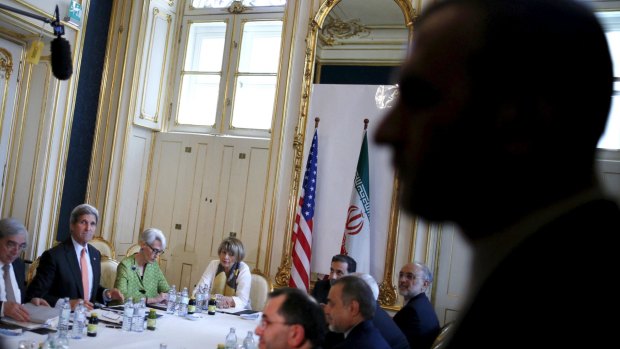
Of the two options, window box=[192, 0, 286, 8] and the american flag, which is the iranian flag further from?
window box=[192, 0, 286, 8]

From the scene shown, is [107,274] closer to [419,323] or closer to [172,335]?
[172,335]

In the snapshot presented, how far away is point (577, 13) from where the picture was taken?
14.8 inches

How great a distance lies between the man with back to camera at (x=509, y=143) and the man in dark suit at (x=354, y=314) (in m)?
2.70

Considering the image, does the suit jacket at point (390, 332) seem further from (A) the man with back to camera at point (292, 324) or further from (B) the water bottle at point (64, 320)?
(B) the water bottle at point (64, 320)

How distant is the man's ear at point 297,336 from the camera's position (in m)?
2.47

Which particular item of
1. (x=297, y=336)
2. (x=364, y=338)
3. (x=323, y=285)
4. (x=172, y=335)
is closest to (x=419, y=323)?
(x=323, y=285)

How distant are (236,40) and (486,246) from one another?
684cm

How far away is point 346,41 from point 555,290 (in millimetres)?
6284

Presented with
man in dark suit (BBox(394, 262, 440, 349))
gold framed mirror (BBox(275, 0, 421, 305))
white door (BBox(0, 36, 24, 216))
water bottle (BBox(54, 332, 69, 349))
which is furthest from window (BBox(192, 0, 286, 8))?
water bottle (BBox(54, 332, 69, 349))

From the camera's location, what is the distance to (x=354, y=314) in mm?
3133

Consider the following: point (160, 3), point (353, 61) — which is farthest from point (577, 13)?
point (160, 3)

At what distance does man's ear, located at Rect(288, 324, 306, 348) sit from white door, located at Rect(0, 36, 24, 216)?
4.57 meters

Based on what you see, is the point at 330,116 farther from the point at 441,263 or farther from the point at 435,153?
the point at 435,153

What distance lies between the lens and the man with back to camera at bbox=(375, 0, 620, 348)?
1.13 ft
